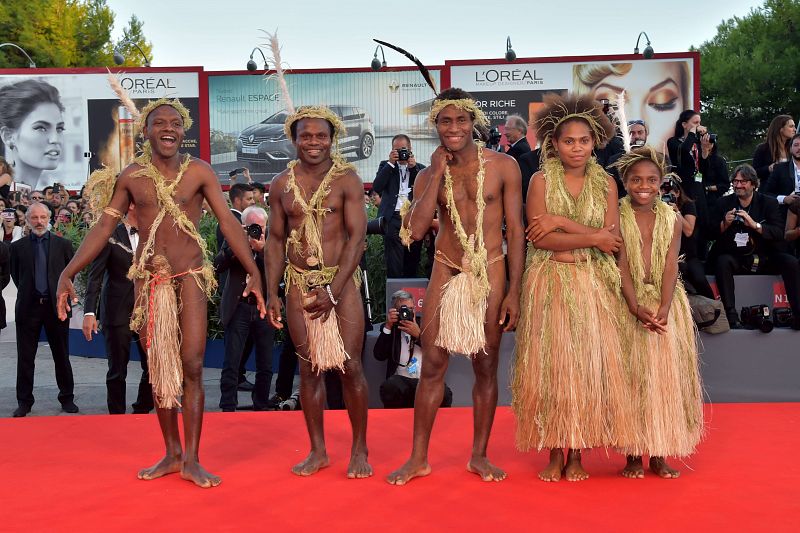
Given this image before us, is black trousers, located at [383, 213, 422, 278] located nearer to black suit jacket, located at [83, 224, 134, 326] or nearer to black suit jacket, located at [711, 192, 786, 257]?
black suit jacket, located at [83, 224, 134, 326]

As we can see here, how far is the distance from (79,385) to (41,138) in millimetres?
10492

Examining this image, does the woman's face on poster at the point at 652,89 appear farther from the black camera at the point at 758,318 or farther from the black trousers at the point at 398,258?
the black camera at the point at 758,318

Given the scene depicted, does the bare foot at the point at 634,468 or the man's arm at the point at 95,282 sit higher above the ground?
the man's arm at the point at 95,282

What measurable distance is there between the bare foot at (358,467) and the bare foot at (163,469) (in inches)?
Result: 33.7

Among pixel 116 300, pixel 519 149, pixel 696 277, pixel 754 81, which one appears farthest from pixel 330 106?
pixel 754 81

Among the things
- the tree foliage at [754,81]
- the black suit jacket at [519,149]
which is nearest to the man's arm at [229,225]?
the black suit jacket at [519,149]

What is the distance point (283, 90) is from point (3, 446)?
253cm

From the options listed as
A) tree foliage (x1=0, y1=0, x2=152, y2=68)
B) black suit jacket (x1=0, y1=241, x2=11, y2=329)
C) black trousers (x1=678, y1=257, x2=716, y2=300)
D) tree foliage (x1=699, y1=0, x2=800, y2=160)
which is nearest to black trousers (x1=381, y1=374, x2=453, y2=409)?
black trousers (x1=678, y1=257, x2=716, y2=300)

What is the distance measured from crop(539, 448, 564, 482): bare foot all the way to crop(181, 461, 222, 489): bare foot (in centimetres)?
154

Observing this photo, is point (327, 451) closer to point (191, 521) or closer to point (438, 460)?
point (438, 460)

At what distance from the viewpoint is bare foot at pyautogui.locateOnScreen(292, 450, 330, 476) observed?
4809 millimetres

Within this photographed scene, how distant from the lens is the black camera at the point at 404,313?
6914 mm

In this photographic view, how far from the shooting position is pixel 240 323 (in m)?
7.96

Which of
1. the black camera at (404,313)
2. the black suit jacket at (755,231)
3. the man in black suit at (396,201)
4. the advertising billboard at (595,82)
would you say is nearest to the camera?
the black camera at (404,313)
